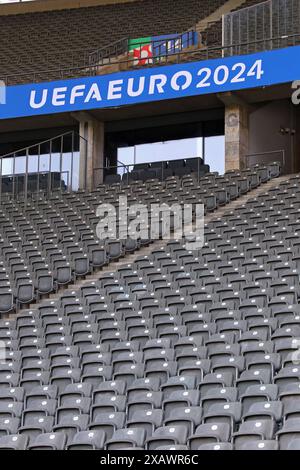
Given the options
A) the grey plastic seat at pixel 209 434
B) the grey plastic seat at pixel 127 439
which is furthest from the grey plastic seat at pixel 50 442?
the grey plastic seat at pixel 209 434

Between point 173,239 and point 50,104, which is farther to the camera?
point 50,104

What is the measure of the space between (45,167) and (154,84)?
3.81 m

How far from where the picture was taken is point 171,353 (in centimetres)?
1273

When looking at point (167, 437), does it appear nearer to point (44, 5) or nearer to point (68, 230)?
point (68, 230)

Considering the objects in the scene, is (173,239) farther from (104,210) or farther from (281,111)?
(281,111)

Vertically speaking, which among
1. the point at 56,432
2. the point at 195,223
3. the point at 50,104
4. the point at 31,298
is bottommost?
the point at 56,432

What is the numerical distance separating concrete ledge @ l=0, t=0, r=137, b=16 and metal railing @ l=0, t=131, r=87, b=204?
8163 mm

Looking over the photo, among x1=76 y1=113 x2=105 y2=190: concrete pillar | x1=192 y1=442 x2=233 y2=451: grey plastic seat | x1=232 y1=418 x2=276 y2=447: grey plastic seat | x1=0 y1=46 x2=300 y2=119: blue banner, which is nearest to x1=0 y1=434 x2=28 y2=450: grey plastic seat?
x1=192 y1=442 x2=233 y2=451: grey plastic seat

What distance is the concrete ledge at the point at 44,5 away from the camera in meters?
32.8

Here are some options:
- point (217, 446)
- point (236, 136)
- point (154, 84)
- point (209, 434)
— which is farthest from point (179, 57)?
point (217, 446)

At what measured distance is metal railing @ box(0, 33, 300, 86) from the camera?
76.0 feet

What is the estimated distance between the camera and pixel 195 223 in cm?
1986
